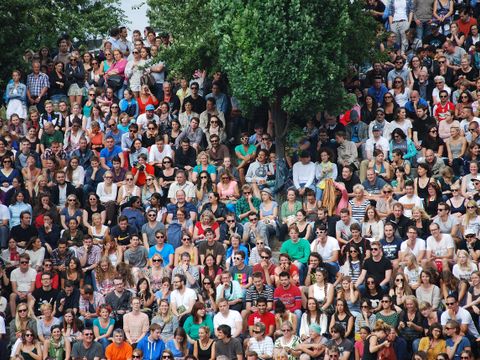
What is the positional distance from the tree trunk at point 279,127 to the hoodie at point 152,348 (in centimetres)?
549

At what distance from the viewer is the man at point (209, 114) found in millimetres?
30047

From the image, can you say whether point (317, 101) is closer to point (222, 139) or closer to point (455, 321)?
point (222, 139)

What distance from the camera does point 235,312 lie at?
81.9 ft

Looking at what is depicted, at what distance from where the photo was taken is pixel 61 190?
28.8 meters

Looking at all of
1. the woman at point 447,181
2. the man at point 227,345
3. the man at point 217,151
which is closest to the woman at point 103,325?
the man at point 227,345

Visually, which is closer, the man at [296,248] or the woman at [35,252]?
the man at [296,248]

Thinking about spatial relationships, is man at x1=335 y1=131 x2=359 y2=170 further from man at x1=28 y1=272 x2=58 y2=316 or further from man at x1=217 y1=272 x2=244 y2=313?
man at x1=28 y1=272 x2=58 y2=316

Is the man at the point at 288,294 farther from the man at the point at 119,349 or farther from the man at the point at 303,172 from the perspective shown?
the man at the point at 303,172

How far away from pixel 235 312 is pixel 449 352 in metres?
3.69

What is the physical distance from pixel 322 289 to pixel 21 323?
525 centimetres

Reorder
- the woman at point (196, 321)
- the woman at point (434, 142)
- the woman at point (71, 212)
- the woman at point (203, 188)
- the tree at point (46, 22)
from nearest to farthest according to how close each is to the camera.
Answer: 1. the woman at point (196, 321)
2. the woman at point (71, 212)
3. the woman at point (203, 188)
4. the woman at point (434, 142)
5. the tree at point (46, 22)

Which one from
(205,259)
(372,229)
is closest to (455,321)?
(372,229)

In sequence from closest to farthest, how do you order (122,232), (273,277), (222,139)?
(273,277) < (122,232) < (222,139)

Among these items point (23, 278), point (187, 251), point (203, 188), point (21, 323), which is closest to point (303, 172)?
point (203, 188)
